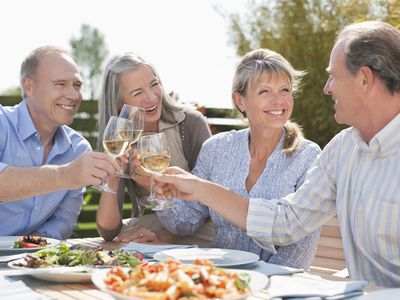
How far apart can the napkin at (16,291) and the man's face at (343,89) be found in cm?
131

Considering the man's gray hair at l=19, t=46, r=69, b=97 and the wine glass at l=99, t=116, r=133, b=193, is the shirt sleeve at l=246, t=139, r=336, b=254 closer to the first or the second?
the wine glass at l=99, t=116, r=133, b=193

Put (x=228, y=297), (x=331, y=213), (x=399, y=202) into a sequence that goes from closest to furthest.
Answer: (x=228, y=297), (x=399, y=202), (x=331, y=213)

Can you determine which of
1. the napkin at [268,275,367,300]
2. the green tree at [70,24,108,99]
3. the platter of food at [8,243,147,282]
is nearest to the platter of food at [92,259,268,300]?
the napkin at [268,275,367,300]

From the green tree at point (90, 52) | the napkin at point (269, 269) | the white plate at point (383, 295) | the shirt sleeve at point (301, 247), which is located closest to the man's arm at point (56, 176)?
the napkin at point (269, 269)

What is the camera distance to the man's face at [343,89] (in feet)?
8.34

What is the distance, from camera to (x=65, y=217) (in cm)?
368

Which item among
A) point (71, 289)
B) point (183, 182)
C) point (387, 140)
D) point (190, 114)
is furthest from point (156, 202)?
point (190, 114)

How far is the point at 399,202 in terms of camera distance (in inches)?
96.1

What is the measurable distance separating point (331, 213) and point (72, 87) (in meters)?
1.69

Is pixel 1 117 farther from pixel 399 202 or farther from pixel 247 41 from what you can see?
pixel 247 41

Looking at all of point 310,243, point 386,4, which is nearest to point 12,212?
point 310,243

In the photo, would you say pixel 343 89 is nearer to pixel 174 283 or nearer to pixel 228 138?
pixel 228 138

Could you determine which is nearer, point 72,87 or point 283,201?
point 283,201

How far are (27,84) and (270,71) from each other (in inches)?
56.2
